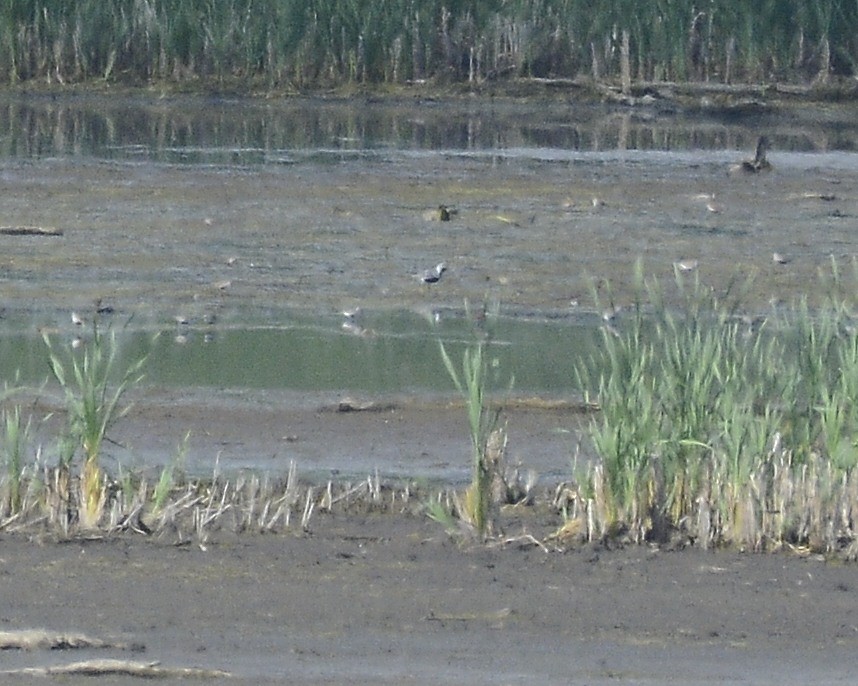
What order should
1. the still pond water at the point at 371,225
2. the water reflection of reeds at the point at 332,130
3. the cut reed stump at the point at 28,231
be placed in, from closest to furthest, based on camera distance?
the still pond water at the point at 371,225, the cut reed stump at the point at 28,231, the water reflection of reeds at the point at 332,130

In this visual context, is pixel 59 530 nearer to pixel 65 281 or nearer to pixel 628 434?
pixel 628 434

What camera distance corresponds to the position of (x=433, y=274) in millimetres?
11508

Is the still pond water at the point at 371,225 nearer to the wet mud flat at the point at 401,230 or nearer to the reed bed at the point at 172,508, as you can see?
the wet mud flat at the point at 401,230

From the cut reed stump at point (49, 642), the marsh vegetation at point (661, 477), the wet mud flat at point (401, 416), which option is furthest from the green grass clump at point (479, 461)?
the cut reed stump at point (49, 642)

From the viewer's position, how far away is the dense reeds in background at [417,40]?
20719 mm

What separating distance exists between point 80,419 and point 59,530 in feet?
1.06

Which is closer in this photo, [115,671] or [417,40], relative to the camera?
[115,671]

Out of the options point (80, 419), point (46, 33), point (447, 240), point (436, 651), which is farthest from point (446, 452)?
point (46, 33)

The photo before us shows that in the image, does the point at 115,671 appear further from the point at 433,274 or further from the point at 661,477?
the point at 433,274

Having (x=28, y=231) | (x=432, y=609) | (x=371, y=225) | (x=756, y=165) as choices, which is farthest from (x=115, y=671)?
(x=756, y=165)

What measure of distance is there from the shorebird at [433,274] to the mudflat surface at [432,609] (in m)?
5.36

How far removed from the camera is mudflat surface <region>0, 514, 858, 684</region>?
16.0 feet

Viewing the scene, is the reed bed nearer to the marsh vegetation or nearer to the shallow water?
the marsh vegetation

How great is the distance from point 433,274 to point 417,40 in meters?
10.0
